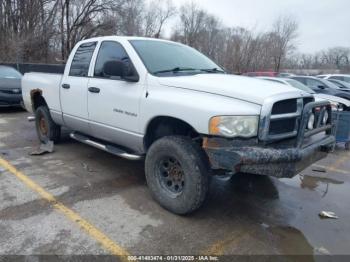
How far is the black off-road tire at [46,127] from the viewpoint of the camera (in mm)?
6023

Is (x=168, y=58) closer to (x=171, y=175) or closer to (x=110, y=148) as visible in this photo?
(x=110, y=148)

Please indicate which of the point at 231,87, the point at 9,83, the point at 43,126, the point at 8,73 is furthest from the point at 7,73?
the point at 231,87

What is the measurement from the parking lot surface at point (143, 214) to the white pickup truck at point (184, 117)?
400mm

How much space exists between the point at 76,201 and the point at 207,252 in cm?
179

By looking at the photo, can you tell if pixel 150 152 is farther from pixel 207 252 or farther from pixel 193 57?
pixel 193 57

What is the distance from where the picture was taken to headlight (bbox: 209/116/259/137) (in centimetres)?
299

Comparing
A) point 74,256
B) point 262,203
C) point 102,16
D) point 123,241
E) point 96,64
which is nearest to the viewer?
point 74,256

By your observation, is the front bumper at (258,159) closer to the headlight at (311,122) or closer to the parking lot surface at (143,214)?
the headlight at (311,122)

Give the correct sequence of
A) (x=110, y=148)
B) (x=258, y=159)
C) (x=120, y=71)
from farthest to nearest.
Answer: (x=110, y=148) < (x=120, y=71) < (x=258, y=159)

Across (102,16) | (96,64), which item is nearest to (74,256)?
(96,64)

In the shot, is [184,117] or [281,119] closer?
[281,119]

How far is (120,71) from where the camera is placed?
3.81 meters

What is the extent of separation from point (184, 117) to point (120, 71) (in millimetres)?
1095

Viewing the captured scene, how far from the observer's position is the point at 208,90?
329cm
